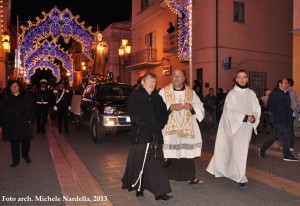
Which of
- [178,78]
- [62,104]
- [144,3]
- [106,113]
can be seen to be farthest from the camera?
[144,3]

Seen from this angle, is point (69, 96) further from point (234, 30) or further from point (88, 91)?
point (234, 30)

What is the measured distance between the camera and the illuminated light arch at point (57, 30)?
21.2 metres

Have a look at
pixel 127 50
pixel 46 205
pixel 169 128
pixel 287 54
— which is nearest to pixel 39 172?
pixel 46 205

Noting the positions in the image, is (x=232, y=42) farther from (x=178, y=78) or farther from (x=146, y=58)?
(x=178, y=78)

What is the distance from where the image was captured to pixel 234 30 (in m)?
19.3

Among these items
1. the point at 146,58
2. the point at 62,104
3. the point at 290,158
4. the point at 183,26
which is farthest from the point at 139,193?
the point at 146,58

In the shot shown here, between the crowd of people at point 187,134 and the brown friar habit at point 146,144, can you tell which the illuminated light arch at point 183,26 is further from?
the brown friar habit at point 146,144

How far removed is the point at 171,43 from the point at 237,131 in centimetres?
1647

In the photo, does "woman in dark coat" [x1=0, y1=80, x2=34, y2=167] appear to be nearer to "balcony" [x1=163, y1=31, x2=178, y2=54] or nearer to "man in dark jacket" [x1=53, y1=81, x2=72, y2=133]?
"man in dark jacket" [x1=53, y1=81, x2=72, y2=133]

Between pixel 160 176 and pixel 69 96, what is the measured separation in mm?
9058

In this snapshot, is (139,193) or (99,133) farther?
(99,133)

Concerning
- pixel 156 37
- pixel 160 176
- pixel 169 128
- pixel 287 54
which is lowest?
pixel 160 176

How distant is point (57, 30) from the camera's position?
2144cm

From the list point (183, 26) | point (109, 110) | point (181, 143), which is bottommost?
point (181, 143)
